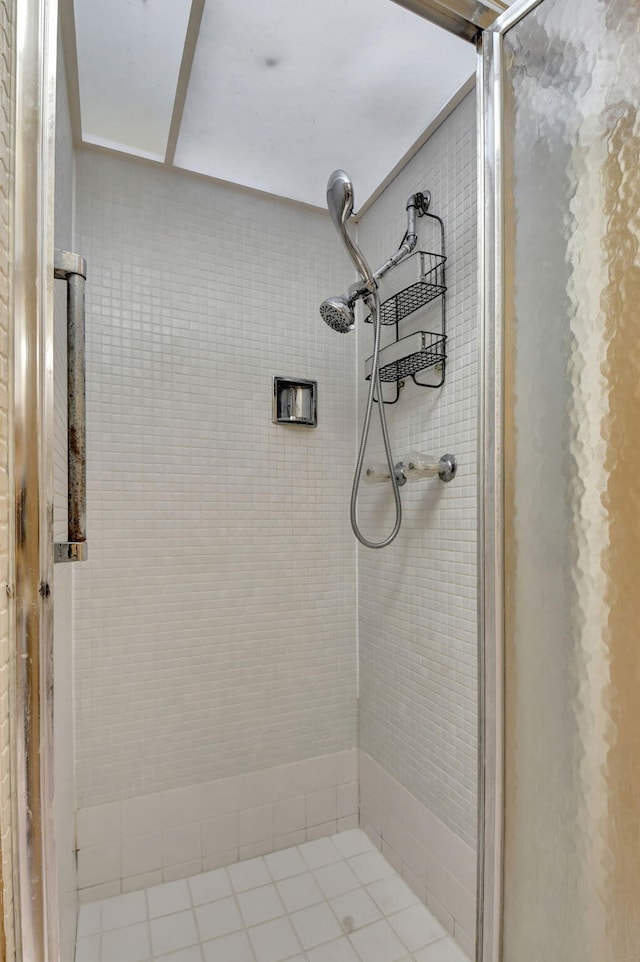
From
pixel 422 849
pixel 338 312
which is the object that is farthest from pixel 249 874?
pixel 338 312

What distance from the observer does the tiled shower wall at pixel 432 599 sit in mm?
1281

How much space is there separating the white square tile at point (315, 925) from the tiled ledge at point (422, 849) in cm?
25

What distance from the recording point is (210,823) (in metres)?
1.56

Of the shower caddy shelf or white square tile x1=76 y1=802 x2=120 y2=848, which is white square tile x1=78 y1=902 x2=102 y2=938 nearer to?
white square tile x1=76 y1=802 x2=120 y2=848

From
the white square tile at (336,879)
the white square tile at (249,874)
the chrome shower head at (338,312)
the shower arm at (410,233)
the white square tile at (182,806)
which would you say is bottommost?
the white square tile at (249,874)

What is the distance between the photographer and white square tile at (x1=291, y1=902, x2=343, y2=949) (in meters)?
1.30

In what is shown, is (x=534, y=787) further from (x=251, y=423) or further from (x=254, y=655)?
(x=251, y=423)

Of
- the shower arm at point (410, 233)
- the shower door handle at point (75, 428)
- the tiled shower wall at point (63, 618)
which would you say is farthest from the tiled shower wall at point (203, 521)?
the shower door handle at point (75, 428)

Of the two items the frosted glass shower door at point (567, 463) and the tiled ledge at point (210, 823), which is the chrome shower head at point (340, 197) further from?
the tiled ledge at point (210, 823)

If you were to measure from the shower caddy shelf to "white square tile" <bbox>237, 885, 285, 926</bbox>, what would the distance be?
155 cm

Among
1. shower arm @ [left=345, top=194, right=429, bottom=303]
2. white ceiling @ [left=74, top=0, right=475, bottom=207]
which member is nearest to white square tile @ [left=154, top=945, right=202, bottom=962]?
shower arm @ [left=345, top=194, right=429, bottom=303]

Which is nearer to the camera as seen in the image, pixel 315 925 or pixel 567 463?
pixel 567 463

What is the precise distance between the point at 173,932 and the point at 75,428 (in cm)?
143

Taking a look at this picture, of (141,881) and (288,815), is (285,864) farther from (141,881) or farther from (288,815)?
(141,881)
